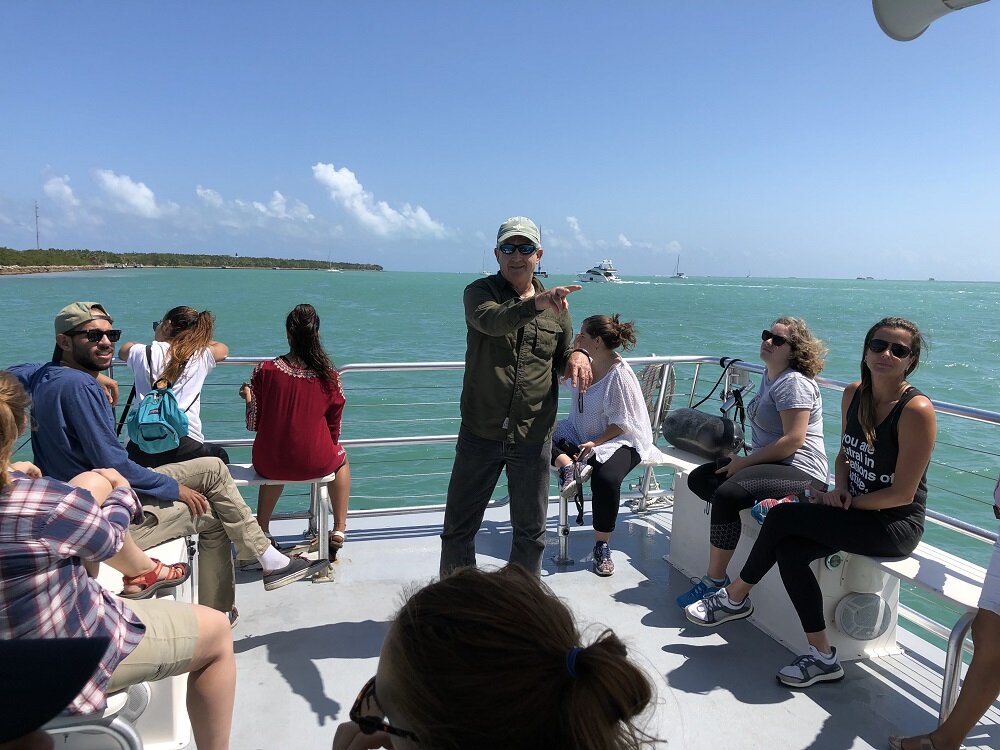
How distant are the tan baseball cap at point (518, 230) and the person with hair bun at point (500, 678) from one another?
1866 millimetres

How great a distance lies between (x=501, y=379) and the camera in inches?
108

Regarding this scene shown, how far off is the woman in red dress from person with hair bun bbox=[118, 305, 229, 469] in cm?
26

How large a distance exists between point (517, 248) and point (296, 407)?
143 cm

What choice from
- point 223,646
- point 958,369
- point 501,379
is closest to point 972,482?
Result: point 501,379

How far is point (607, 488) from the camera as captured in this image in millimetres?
3619

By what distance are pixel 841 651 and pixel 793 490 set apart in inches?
27.2

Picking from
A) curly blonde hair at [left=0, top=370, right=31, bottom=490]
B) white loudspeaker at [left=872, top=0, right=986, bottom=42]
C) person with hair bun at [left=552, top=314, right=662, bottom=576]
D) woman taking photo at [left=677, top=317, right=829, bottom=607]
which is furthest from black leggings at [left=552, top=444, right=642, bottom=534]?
curly blonde hair at [left=0, top=370, right=31, bottom=490]

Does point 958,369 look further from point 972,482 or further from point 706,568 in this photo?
point 706,568

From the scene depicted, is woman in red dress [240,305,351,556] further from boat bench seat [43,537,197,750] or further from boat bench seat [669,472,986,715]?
boat bench seat [669,472,986,715]

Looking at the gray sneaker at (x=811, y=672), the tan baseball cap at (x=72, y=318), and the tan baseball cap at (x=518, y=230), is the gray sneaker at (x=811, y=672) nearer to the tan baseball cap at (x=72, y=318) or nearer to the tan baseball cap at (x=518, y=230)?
the tan baseball cap at (x=518, y=230)

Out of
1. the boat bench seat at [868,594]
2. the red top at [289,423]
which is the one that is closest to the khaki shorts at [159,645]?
the red top at [289,423]

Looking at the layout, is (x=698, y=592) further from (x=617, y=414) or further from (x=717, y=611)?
(x=617, y=414)

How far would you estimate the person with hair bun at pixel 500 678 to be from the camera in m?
0.80

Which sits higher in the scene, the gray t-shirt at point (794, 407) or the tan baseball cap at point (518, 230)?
the tan baseball cap at point (518, 230)
